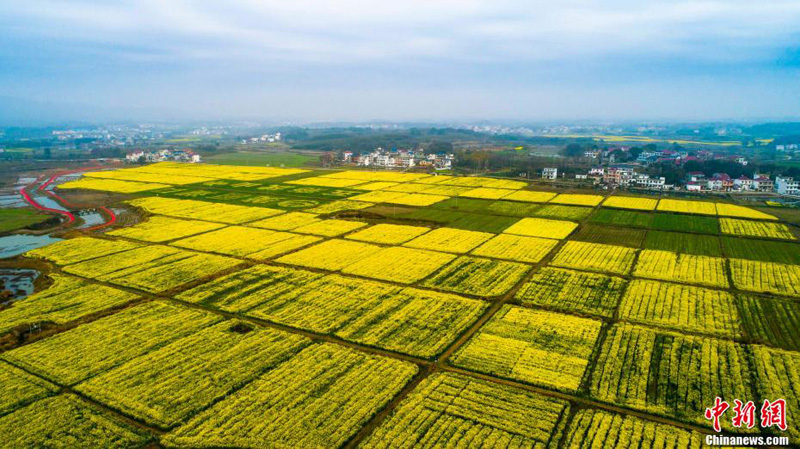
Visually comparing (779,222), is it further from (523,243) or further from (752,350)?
(752,350)

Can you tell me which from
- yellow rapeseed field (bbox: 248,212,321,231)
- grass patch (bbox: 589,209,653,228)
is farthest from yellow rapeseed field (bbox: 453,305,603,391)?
grass patch (bbox: 589,209,653,228)

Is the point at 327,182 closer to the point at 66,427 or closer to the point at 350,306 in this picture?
the point at 350,306

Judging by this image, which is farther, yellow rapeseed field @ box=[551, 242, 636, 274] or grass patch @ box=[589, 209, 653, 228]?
grass patch @ box=[589, 209, 653, 228]

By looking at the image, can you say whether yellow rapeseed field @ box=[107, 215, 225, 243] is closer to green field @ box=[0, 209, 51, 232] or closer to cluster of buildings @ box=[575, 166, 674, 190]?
green field @ box=[0, 209, 51, 232]

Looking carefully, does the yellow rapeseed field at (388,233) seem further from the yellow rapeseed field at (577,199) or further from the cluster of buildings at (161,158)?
the cluster of buildings at (161,158)

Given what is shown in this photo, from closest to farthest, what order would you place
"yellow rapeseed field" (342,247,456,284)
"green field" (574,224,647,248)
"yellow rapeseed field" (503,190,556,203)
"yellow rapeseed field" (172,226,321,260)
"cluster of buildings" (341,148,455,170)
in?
1. "yellow rapeseed field" (342,247,456,284)
2. "yellow rapeseed field" (172,226,321,260)
3. "green field" (574,224,647,248)
4. "yellow rapeseed field" (503,190,556,203)
5. "cluster of buildings" (341,148,455,170)

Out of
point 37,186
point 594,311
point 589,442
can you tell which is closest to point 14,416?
point 589,442

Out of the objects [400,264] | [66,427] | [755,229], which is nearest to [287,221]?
[400,264]

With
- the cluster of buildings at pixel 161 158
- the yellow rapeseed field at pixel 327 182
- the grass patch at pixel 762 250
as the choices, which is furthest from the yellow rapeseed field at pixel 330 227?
the cluster of buildings at pixel 161 158
